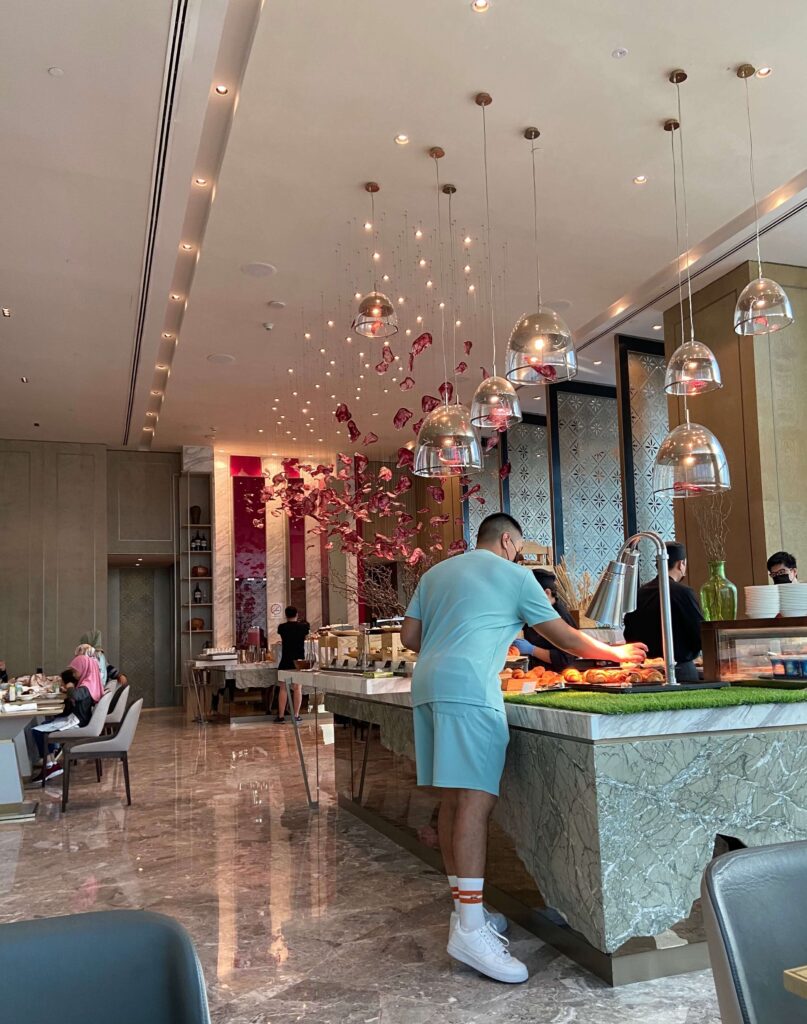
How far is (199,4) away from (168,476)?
12.4 m

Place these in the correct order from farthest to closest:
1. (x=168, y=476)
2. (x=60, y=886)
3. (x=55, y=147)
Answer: (x=168, y=476)
(x=55, y=147)
(x=60, y=886)

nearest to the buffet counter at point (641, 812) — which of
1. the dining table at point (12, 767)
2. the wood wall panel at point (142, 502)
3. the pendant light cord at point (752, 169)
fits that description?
the pendant light cord at point (752, 169)

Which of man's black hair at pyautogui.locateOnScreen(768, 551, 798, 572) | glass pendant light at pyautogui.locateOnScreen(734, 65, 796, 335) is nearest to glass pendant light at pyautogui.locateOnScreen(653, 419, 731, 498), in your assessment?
glass pendant light at pyautogui.locateOnScreen(734, 65, 796, 335)

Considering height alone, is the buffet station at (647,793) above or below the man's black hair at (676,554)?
below

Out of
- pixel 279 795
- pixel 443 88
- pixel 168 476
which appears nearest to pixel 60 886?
pixel 279 795

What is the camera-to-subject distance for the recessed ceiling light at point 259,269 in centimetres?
795

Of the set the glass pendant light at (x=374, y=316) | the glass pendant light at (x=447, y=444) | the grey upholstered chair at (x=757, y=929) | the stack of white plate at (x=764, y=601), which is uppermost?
the glass pendant light at (x=374, y=316)

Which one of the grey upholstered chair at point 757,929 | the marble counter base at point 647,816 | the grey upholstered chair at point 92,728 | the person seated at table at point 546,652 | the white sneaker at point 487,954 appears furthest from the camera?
the grey upholstered chair at point 92,728

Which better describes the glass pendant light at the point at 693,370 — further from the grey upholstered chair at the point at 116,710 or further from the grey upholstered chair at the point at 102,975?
the grey upholstered chair at the point at 116,710

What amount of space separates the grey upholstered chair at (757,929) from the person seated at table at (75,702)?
23.1ft

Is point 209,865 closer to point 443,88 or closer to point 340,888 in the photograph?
point 340,888

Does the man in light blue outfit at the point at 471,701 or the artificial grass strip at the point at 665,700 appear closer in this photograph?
the artificial grass strip at the point at 665,700

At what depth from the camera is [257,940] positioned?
365 cm

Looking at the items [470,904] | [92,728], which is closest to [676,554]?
[470,904]
